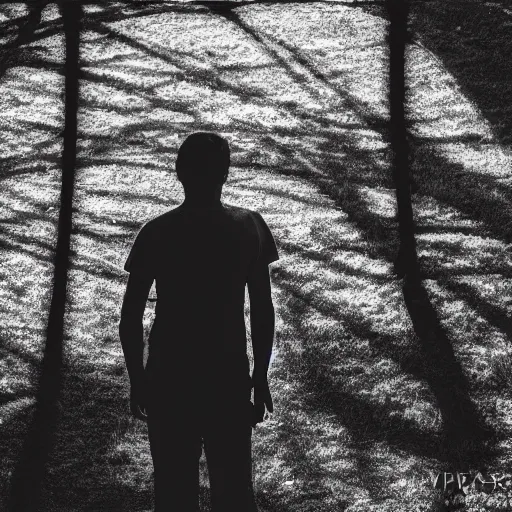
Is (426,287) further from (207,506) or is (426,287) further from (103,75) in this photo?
(103,75)

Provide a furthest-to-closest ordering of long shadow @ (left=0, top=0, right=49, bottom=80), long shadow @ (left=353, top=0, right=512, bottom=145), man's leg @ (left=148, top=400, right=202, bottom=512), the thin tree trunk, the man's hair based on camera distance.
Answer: long shadow @ (left=0, top=0, right=49, bottom=80)
long shadow @ (left=353, top=0, right=512, bottom=145)
the thin tree trunk
man's leg @ (left=148, top=400, right=202, bottom=512)
the man's hair

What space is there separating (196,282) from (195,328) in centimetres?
19

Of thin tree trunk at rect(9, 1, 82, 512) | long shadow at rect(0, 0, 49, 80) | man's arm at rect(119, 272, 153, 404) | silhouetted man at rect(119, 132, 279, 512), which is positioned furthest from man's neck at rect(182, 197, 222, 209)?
long shadow at rect(0, 0, 49, 80)

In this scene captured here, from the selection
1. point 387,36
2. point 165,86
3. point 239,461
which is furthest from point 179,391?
point 387,36

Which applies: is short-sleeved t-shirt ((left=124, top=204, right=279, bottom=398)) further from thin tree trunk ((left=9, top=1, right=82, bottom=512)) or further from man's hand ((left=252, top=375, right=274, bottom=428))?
thin tree trunk ((left=9, top=1, right=82, bottom=512))

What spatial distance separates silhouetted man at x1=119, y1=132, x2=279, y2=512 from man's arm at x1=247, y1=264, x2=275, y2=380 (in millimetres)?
13

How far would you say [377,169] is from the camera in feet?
21.4

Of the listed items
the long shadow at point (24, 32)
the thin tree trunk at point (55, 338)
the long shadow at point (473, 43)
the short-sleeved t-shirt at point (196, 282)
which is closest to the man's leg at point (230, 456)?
the short-sleeved t-shirt at point (196, 282)

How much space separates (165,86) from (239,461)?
501 cm

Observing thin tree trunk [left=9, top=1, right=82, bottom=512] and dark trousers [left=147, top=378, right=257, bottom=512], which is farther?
thin tree trunk [left=9, top=1, right=82, bottom=512]

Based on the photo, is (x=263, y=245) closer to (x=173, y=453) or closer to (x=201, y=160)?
(x=201, y=160)

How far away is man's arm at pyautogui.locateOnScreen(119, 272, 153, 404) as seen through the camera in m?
2.62

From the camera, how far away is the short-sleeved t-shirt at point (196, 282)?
8.47 feet

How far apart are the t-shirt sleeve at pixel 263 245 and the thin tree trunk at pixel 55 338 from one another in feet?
8.99
